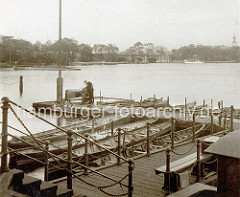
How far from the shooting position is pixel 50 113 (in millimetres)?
27375

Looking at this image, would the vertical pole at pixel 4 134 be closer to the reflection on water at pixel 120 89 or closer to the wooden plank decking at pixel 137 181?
the wooden plank decking at pixel 137 181

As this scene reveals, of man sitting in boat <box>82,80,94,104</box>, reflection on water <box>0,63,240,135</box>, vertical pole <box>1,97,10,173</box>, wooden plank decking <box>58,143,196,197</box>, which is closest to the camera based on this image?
vertical pole <box>1,97,10,173</box>

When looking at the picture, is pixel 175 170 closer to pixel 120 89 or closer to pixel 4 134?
pixel 4 134

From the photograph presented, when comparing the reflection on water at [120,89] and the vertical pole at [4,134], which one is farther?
the reflection on water at [120,89]

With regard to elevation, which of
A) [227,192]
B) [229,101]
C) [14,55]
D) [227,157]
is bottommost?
[229,101]

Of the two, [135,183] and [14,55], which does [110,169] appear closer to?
[135,183]

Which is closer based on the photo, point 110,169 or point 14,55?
point 110,169

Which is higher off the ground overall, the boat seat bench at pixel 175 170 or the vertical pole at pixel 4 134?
the vertical pole at pixel 4 134

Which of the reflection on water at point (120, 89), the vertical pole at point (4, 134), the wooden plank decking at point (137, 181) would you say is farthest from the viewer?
the reflection on water at point (120, 89)

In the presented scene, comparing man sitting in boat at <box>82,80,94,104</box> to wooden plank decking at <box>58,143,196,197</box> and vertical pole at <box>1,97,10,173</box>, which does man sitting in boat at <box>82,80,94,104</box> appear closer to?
wooden plank decking at <box>58,143,196,197</box>

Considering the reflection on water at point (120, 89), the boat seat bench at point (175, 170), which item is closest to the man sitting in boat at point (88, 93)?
the reflection on water at point (120, 89)

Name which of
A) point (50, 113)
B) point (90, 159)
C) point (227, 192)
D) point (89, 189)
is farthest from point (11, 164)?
point (50, 113)

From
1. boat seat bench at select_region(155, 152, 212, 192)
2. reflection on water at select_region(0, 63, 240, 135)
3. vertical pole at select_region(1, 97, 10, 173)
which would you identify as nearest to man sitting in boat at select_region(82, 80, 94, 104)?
reflection on water at select_region(0, 63, 240, 135)

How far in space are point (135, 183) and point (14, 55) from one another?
55.3 feet
